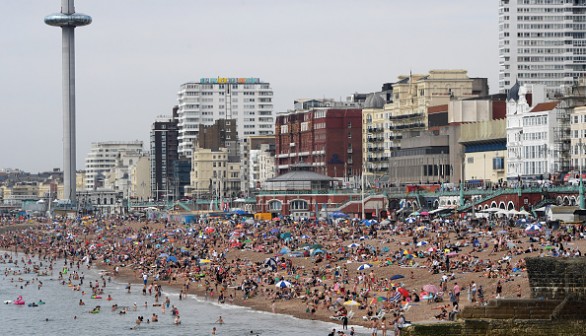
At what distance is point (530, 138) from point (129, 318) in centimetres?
6681

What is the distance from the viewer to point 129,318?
67.1 meters

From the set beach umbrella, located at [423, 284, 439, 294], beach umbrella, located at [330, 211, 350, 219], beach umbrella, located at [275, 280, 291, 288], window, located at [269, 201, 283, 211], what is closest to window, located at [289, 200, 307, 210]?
window, located at [269, 201, 283, 211]

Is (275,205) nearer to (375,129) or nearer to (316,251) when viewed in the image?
(375,129)

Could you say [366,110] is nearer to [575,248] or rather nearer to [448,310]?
[575,248]

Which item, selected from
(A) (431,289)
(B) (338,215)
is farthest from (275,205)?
(A) (431,289)

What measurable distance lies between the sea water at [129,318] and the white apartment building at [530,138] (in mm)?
51149

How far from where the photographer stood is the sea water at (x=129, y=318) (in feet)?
197

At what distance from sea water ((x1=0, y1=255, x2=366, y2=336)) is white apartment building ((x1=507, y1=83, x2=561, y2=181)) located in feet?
168

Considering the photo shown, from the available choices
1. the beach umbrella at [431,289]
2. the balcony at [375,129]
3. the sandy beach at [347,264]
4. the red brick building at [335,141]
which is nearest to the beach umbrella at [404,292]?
the sandy beach at [347,264]

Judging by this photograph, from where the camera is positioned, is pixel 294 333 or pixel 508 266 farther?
pixel 508 266

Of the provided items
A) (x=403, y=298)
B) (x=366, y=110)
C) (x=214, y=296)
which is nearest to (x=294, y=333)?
(x=403, y=298)

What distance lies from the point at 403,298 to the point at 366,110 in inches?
4407

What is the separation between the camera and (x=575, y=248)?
6756 centimetres

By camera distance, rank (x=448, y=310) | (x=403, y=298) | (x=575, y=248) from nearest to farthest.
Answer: (x=448, y=310) → (x=403, y=298) → (x=575, y=248)
